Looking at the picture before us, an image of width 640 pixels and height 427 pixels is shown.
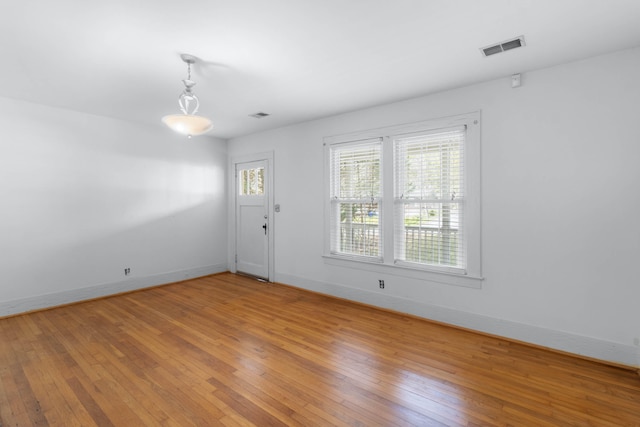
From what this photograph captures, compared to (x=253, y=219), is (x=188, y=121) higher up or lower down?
higher up

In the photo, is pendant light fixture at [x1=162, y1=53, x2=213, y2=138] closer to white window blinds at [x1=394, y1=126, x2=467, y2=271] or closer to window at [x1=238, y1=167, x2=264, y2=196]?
white window blinds at [x1=394, y1=126, x2=467, y2=271]

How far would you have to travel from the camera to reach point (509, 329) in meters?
3.01

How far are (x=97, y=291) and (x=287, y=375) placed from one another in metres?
3.65

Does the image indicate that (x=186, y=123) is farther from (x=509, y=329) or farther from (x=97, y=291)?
(x=509, y=329)

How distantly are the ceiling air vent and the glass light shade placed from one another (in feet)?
8.43

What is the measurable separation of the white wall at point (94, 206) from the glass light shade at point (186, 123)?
2473 mm

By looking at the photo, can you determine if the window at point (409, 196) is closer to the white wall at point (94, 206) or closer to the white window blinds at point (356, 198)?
the white window blinds at point (356, 198)

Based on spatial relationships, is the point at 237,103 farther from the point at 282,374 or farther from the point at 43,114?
the point at 282,374

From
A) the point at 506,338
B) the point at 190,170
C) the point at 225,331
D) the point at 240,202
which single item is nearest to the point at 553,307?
the point at 506,338

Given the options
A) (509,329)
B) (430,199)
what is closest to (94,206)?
(430,199)

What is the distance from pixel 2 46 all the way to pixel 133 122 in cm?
234

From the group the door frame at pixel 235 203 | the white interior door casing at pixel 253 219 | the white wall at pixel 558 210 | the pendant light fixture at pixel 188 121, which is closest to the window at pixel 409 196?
the white wall at pixel 558 210

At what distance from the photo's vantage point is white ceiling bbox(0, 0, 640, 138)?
1.97 metres

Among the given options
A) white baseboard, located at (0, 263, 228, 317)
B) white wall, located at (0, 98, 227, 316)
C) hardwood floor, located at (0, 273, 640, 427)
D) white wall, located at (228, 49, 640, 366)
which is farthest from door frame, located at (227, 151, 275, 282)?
white wall, located at (228, 49, 640, 366)
